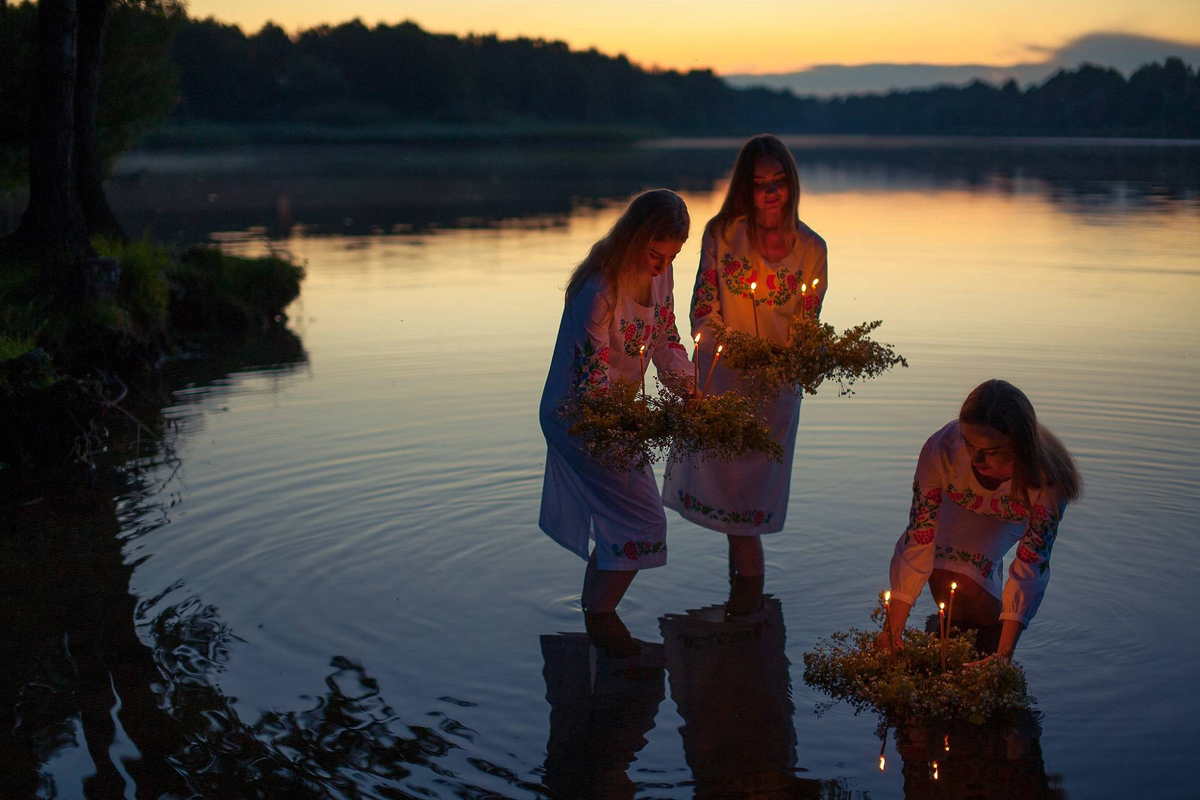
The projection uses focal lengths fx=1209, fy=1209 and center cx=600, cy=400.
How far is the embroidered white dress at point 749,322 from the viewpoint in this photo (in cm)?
539

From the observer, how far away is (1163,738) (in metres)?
4.06

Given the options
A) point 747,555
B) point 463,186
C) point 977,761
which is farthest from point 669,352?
point 463,186

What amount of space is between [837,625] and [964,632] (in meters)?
0.51

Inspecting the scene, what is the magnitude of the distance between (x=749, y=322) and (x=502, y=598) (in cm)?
167

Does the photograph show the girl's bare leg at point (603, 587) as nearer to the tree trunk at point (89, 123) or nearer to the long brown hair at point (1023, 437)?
the long brown hair at point (1023, 437)

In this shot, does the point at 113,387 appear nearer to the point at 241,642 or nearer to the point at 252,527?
the point at 252,527

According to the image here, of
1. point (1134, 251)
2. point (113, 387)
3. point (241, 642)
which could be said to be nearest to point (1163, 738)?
point (241, 642)

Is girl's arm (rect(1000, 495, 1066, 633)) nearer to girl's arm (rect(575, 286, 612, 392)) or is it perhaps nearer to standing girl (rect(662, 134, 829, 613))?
standing girl (rect(662, 134, 829, 613))

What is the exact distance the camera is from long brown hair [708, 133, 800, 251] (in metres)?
5.23

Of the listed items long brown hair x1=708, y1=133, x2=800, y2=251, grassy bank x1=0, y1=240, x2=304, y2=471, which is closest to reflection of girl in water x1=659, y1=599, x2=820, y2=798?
long brown hair x1=708, y1=133, x2=800, y2=251

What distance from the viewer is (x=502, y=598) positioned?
546cm

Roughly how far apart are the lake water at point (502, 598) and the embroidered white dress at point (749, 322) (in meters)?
0.39

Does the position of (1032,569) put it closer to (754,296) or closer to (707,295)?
(754,296)

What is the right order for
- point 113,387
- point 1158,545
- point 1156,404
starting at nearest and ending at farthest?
point 1158,545 < point 1156,404 < point 113,387
